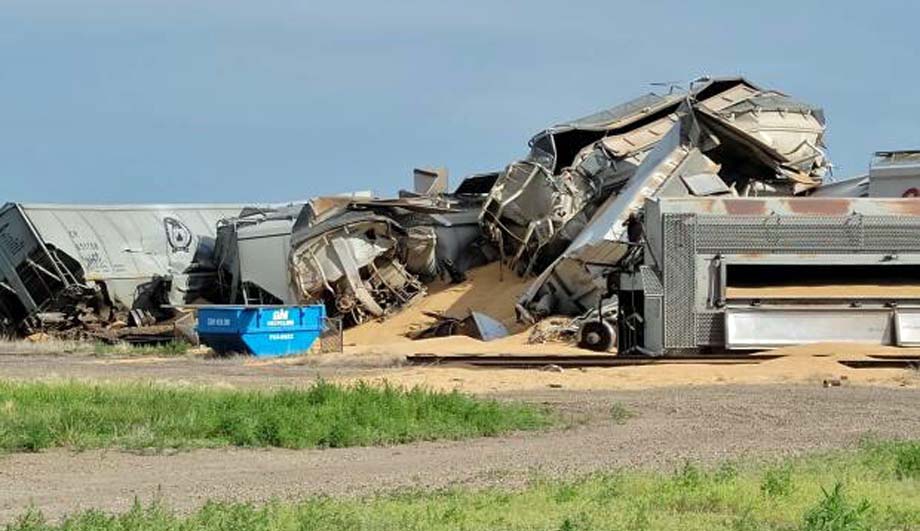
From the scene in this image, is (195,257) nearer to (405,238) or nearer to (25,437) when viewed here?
(405,238)

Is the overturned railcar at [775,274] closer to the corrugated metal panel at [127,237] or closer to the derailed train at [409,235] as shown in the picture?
the derailed train at [409,235]

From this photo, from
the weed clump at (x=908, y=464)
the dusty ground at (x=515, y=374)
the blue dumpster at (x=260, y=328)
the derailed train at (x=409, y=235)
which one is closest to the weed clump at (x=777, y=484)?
the weed clump at (x=908, y=464)

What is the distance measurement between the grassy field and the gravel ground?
1.12 metres

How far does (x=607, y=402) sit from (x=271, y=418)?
536cm

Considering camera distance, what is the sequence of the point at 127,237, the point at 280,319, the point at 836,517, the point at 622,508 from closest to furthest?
the point at 836,517 → the point at 622,508 → the point at 280,319 → the point at 127,237

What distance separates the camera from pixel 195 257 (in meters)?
43.4

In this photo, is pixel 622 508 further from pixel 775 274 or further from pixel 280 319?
pixel 280 319

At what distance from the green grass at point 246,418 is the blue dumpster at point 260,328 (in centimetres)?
1324

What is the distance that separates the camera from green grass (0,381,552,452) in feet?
46.8

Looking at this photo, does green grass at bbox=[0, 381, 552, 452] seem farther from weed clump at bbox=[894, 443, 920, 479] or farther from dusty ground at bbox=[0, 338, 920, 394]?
weed clump at bbox=[894, 443, 920, 479]

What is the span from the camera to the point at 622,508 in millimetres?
9164

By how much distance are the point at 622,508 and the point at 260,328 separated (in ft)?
73.7

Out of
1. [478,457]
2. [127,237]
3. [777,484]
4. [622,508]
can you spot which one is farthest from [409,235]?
[622,508]

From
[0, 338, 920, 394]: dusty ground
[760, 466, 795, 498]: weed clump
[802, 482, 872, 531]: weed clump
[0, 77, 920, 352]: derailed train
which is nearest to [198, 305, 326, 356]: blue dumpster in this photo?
[0, 338, 920, 394]: dusty ground
